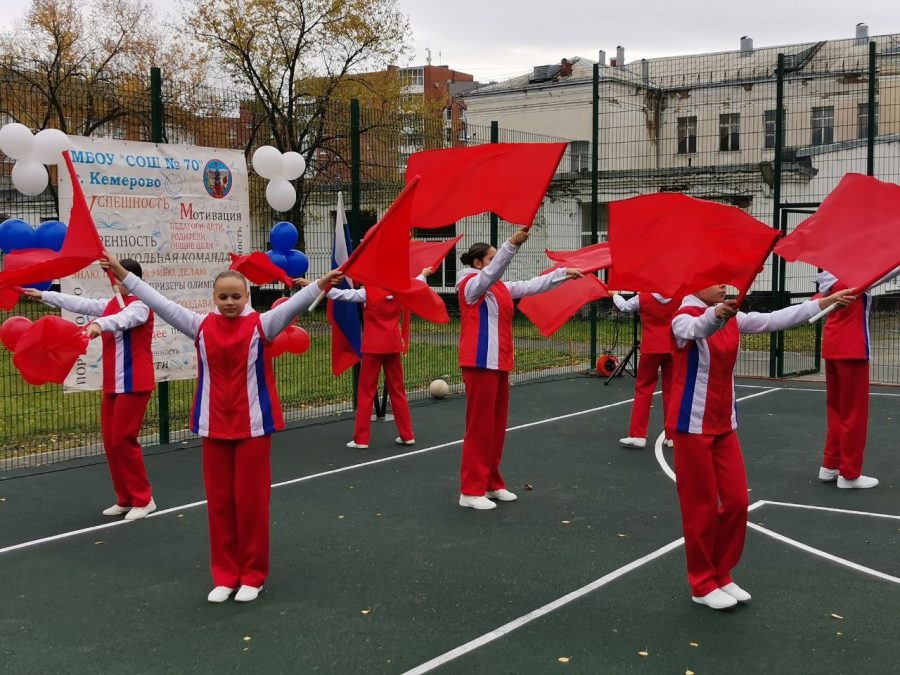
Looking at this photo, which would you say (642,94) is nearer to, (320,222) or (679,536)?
(320,222)

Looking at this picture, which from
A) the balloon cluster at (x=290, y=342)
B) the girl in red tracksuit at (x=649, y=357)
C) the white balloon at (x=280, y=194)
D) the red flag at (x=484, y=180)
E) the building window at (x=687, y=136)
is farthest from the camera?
the building window at (x=687, y=136)

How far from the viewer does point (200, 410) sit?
17.6 feet

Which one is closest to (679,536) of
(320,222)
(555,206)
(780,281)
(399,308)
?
(399,308)

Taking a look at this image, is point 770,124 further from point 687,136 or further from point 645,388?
point 645,388

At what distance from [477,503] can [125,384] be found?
2.93 m

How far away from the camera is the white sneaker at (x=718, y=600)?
5.11 m

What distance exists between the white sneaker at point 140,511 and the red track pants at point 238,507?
2003 mm

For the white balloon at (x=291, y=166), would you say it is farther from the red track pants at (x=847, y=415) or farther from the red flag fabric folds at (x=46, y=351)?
the red track pants at (x=847, y=415)

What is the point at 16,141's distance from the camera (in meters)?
8.16

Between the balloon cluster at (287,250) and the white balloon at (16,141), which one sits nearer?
the white balloon at (16,141)

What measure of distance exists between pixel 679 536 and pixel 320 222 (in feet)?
22.9

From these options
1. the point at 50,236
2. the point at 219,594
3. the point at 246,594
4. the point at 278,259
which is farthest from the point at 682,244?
the point at 50,236

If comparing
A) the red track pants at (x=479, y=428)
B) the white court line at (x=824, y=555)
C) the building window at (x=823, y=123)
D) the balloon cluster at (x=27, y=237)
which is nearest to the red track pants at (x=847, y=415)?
Result: the white court line at (x=824, y=555)

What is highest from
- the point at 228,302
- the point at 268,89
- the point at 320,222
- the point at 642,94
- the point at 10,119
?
the point at 268,89
